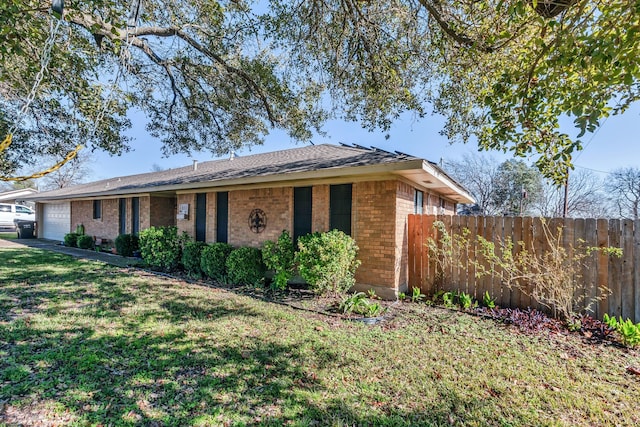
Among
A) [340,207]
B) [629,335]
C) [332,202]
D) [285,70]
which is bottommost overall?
[629,335]

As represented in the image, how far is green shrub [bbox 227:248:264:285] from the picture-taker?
7.70m

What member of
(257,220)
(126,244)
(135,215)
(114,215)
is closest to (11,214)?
(114,215)

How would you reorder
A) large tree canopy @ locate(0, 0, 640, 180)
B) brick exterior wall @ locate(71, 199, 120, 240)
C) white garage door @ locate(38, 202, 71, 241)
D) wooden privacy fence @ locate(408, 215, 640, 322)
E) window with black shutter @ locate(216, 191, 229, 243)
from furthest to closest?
white garage door @ locate(38, 202, 71, 241) < brick exterior wall @ locate(71, 199, 120, 240) < window with black shutter @ locate(216, 191, 229, 243) < wooden privacy fence @ locate(408, 215, 640, 322) < large tree canopy @ locate(0, 0, 640, 180)

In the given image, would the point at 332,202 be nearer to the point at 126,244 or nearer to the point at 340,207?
the point at 340,207

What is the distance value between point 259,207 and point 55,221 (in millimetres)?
19195

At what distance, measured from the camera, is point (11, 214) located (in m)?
27.1

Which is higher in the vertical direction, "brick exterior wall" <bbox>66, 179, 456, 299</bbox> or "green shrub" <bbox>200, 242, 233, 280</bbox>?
"brick exterior wall" <bbox>66, 179, 456, 299</bbox>

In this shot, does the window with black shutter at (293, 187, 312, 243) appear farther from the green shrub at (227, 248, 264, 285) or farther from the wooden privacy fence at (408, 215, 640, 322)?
the wooden privacy fence at (408, 215, 640, 322)

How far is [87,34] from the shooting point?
23.6 feet

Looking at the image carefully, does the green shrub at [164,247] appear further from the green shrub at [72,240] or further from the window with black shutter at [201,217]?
the green shrub at [72,240]

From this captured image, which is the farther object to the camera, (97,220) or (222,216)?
(97,220)

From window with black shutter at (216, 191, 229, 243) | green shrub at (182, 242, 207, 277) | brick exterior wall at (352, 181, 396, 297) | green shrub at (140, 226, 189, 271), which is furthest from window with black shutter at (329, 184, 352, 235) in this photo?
green shrub at (140, 226, 189, 271)

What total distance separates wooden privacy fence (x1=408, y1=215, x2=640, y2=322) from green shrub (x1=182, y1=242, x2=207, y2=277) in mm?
6386

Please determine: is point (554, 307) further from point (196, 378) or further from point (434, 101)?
point (196, 378)
